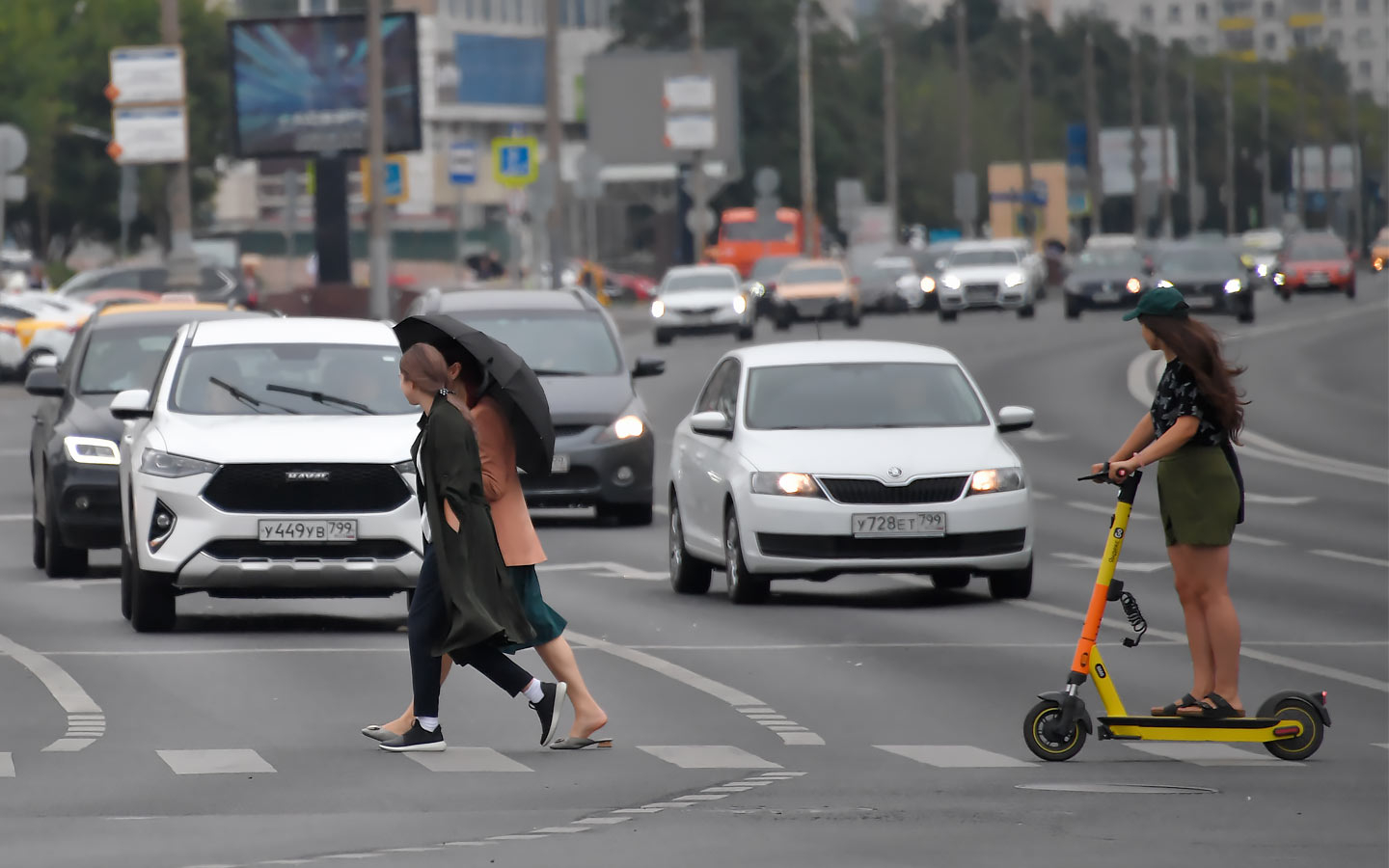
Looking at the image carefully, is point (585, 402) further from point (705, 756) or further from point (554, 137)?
point (554, 137)

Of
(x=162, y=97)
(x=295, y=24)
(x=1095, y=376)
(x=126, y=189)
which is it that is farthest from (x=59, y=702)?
(x=126, y=189)

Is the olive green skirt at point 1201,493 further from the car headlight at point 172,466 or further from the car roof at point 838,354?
the car roof at point 838,354

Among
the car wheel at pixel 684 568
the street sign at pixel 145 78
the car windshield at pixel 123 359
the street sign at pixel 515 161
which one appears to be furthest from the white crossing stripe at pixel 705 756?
the street sign at pixel 515 161

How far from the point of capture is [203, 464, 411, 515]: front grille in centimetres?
1380

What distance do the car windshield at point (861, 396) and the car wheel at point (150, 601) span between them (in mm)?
3497

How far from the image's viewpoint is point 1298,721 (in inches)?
401

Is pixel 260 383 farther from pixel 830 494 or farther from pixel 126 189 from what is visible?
pixel 126 189

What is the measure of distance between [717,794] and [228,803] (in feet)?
4.88

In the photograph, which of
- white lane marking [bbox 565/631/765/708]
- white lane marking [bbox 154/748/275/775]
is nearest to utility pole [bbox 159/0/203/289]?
white lane marking [bbox 565/631/765/708]

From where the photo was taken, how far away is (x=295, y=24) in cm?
5812

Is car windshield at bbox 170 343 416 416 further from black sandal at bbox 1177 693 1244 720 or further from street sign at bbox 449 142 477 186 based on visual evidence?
street sign at bbox 449 142 477 186

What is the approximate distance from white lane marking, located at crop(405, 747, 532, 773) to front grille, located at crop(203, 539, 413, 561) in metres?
3.46

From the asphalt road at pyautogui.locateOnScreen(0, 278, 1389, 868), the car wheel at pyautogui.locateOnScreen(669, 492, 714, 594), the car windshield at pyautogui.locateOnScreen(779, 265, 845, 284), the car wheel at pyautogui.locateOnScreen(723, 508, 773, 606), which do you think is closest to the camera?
the asphalt road at pyautogui.locateOnScreen(0, 278, 1389, 868)

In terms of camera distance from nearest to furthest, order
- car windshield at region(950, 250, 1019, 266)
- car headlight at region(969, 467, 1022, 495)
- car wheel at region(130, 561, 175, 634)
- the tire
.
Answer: the tire → car wheel at region(130, 561, 175, 634) → car headlight at region(969, 467, 1022, 495) → car windshield at region(950, 250, 1019, 266)
